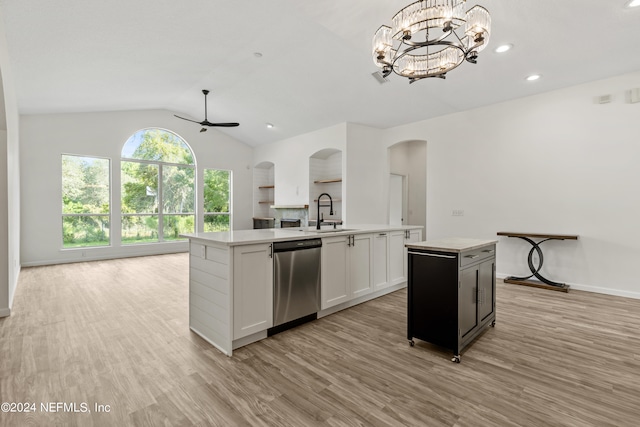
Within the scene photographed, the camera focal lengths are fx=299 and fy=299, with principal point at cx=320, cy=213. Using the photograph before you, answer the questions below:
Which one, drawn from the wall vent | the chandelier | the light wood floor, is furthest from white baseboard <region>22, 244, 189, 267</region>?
the wall vent

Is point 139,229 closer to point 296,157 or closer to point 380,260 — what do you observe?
point 296,157

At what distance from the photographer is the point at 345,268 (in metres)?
3.44

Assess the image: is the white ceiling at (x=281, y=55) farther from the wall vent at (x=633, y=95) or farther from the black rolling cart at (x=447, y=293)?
the black rolling cart at (x=447, y=293)

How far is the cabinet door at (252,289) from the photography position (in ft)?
8.09

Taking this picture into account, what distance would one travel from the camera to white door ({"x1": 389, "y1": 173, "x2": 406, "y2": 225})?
7629 millimetres

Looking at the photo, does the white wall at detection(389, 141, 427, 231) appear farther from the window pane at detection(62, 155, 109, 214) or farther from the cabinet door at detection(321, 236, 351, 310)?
the window pane at detection(62, 155, 109, 214)

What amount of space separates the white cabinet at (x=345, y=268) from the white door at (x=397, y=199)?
401 centimetres

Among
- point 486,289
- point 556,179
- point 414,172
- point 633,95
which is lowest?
point 486,289

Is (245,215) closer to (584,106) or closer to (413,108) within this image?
(413,108)

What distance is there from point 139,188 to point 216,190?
195cm

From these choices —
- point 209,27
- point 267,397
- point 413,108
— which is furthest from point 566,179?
point 209,27

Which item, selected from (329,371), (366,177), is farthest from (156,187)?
(329,371)

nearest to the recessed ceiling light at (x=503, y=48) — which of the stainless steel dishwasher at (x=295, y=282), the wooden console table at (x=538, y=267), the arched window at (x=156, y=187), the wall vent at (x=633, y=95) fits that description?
the wall vent at (x=633, y=95)

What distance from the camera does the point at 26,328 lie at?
2.97m
